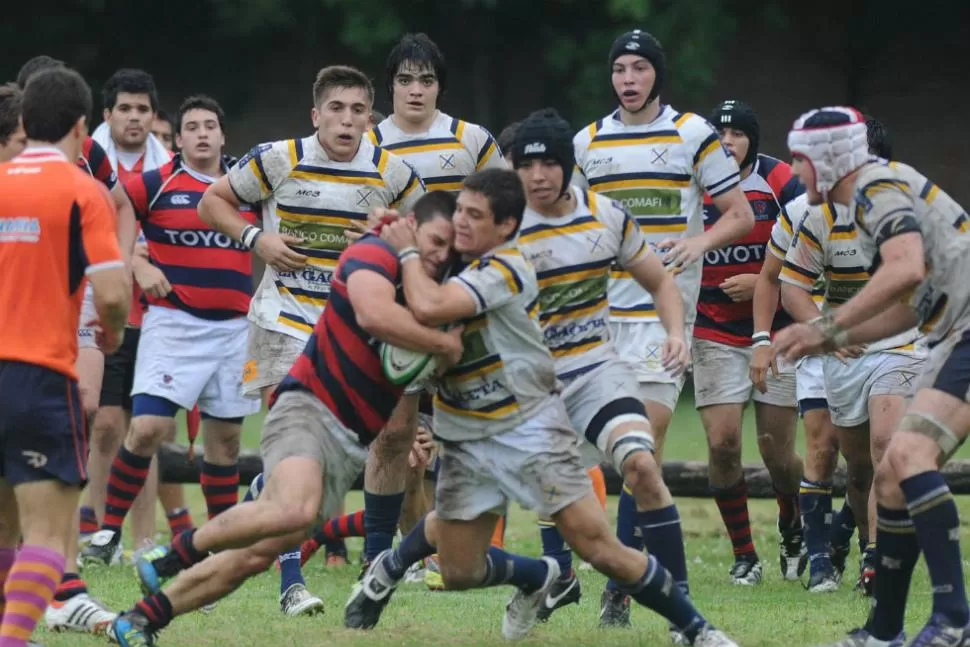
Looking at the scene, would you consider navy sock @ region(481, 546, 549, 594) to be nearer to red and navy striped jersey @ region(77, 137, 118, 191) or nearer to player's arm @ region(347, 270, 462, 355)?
player's arm @ region(347, 270, 462, 355)

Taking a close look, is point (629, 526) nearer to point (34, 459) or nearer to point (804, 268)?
point (804, 268)

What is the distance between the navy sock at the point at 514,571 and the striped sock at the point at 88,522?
3.80 m

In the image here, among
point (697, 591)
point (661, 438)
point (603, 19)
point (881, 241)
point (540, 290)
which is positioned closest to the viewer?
point (881, 241)

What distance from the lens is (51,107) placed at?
609 centimetres

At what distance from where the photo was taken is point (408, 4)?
19.9 meters

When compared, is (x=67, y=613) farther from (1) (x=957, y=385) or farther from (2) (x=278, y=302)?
(1) (x=957, y=385)

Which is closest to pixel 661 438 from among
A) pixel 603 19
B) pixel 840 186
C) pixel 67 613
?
pixel 840 186

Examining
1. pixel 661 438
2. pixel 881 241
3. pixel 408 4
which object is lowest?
pixel 661 438

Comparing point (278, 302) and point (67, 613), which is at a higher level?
point (278, 302)

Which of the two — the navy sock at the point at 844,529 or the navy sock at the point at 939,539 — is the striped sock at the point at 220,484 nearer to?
the navy sock at the point at 844,529

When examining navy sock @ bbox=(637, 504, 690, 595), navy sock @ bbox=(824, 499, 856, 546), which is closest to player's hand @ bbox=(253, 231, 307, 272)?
navy sock @ bbox=(637, 504, 690, 595)

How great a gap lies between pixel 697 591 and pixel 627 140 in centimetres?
240

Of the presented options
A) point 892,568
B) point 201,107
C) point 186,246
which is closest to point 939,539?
point 892,568

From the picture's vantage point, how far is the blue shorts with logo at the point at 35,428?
5.91 metres
